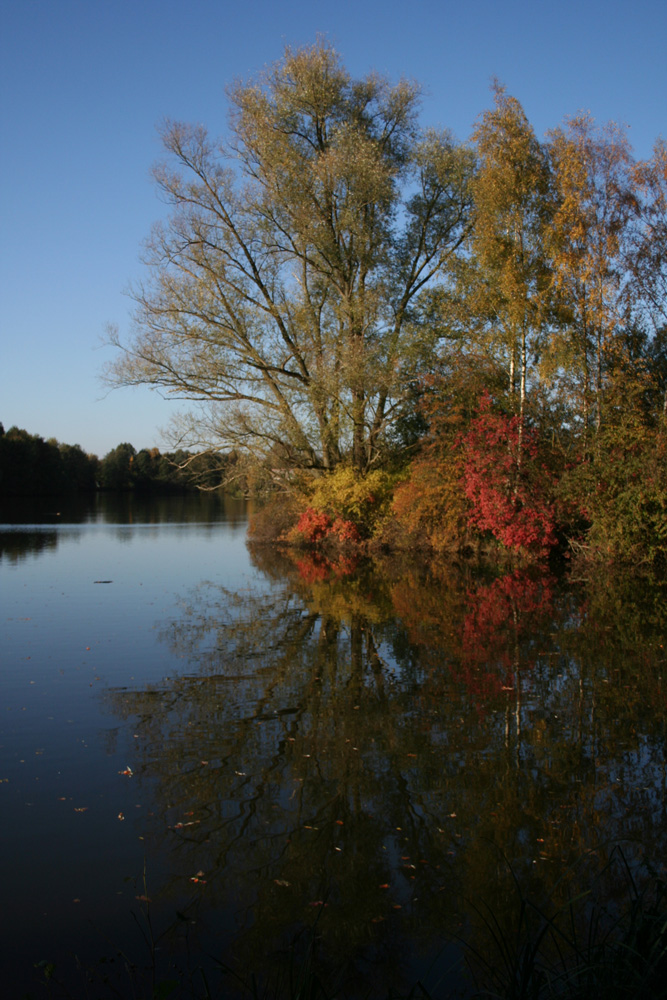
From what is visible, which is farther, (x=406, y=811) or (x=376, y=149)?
(x=376, y=149)

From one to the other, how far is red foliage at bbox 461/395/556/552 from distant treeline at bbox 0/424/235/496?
37278 millimetres

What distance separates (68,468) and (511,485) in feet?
237

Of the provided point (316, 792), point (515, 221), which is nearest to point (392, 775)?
point (316, 792)

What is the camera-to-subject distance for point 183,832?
4.93 m

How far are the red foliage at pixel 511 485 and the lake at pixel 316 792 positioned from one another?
8.04 meters

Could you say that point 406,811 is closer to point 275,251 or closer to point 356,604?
point 356,604

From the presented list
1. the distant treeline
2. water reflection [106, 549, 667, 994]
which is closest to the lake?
water reflection [106, 549, 667, 994]

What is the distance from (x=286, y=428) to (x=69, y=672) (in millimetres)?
17473

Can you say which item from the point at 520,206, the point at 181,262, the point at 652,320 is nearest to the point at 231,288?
the point at 181,262

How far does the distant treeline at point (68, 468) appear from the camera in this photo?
242 ft

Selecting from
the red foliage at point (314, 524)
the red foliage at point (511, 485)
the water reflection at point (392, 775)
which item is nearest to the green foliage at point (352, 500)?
the red foliage at point (314, 524)

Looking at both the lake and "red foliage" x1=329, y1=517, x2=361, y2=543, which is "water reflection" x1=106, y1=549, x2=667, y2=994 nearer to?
the lake

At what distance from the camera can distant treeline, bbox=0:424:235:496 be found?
73625mm

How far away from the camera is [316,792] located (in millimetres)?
5531
